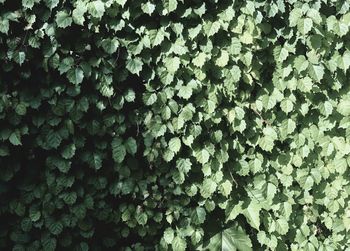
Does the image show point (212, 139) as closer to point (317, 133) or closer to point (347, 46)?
point (317, 133)

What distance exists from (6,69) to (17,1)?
387 mm

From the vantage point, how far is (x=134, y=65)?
2963mm

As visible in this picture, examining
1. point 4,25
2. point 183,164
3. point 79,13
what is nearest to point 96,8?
point 79,13

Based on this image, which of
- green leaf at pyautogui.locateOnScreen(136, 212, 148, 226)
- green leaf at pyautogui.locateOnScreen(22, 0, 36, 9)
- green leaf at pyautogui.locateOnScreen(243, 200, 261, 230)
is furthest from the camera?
green leaf at pyautogui.locateOnScreen(243, 200, 261, 230)

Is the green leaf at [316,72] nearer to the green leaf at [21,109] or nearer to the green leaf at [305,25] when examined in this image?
the green leaf at [305,25]

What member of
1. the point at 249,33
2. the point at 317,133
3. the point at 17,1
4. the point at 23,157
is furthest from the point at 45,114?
the point at 317,133

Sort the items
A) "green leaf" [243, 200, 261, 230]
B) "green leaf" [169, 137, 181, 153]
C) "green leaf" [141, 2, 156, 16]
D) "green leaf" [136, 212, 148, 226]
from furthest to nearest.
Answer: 1. "green leaf" [243, 200, 261, 230]
2. "green leaf" [136, 212, 148, 226]
3. "green leaf" [169, 137, 181, 153]
4. "green leaf" [141, 2, 156, 16]

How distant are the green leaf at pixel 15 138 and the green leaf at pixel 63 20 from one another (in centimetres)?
69

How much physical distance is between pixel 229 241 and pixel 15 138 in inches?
61.0

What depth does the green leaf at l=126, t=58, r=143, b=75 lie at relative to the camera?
9.69ft

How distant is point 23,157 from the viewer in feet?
10.1

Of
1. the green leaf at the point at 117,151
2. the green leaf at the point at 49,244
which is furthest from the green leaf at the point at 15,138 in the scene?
the green leaf at the point at 49,244

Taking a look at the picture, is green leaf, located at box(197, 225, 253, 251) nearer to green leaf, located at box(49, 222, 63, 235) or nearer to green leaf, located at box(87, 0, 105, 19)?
green leaf, located at box(49, 222, 63, 235)

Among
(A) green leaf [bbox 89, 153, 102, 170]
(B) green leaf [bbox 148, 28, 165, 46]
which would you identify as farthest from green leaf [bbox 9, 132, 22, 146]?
(B) green leaf [bbox 148, 28, 165, 46]
